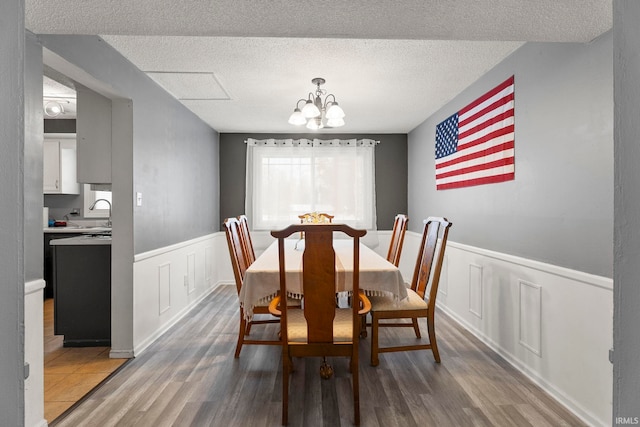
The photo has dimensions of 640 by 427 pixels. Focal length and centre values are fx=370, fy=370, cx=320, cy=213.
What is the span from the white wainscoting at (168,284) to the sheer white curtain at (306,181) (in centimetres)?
99

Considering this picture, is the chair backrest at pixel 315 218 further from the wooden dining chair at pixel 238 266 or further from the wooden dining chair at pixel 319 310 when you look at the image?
the wooden dining chair at pixel 319 310

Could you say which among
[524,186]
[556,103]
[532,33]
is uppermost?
[532,33]

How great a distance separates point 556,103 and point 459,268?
1861 millimetres

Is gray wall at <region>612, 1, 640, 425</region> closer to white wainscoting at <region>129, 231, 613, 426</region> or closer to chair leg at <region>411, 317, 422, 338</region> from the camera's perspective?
white wainscoting at <region>129, 231, 613, 426</region>

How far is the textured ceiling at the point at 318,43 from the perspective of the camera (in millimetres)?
1659

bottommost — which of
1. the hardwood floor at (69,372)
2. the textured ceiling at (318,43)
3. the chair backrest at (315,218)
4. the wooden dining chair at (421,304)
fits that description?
the hardwood floor at (69,372)

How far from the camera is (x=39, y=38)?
6.36 ft

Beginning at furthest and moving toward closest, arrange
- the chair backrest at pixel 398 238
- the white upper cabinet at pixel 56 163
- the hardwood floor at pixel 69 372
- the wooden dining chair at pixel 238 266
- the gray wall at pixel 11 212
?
1. the white upper cabinet at pixel 56 163
2. the chair backrest at pixel 398 238
3. the wooden dining chair at pixel 238 266
4. the hardwood floor at pixel 69 372
5. the gray wall at pixel 11 212

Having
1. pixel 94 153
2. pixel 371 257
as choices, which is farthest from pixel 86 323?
pixel 371 257

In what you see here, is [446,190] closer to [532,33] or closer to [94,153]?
[532,33]

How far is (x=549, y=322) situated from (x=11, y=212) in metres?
2.65

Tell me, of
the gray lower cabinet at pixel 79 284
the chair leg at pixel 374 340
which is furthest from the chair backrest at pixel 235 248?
the gray lower cabinet at pixel 79 284

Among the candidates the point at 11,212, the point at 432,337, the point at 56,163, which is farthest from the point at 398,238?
the point at 56,163

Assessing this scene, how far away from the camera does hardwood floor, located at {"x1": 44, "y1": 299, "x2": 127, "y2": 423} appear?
86.6 inches
